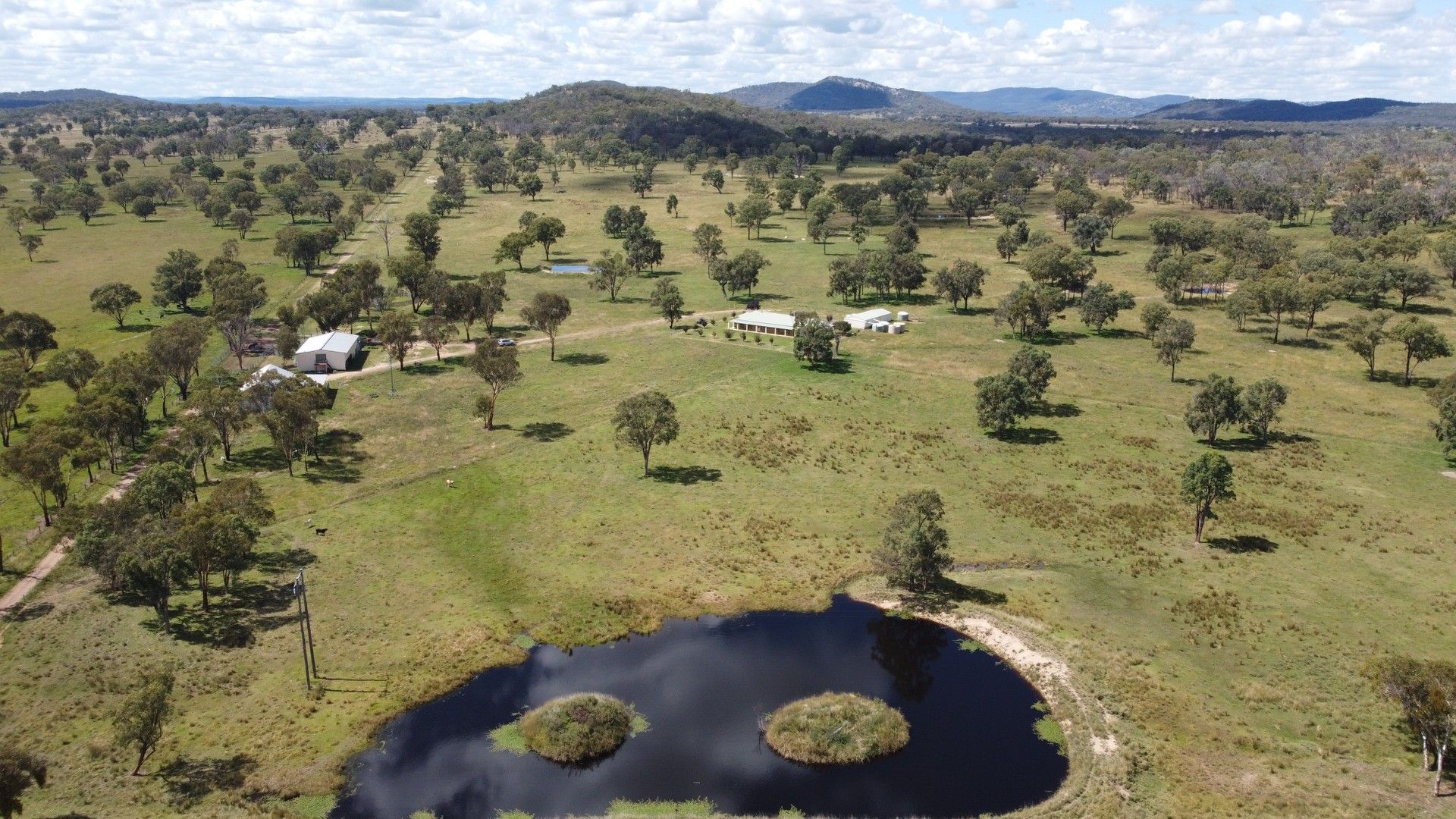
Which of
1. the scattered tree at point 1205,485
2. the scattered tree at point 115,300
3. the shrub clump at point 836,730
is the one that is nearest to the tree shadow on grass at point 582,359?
the scattered tree at point 115,300

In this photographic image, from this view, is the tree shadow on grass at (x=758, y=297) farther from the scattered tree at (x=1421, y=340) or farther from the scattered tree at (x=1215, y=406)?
the scattered tree at (x=1421, y=340)

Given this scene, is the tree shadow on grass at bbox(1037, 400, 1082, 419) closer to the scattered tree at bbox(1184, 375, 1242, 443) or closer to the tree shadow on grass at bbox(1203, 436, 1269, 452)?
the scattered tree at bbox(1184, 375, 1242, 443)

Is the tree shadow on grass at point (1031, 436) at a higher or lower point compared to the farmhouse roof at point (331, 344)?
lower

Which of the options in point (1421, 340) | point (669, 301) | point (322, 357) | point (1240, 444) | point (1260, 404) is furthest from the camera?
point (669, 301)

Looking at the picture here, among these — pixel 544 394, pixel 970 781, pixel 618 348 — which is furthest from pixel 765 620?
pixel 618 348

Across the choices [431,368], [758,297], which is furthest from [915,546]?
[758,297]

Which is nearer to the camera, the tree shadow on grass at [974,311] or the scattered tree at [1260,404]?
the scattered tree at [1260,404]

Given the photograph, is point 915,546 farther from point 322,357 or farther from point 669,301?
point 322,357
